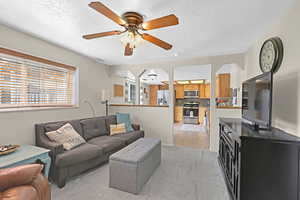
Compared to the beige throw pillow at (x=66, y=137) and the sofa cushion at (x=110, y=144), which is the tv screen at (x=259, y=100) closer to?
the sofa cushion at (x=110, y=144)

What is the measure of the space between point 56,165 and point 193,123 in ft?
21.7

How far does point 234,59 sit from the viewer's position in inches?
133

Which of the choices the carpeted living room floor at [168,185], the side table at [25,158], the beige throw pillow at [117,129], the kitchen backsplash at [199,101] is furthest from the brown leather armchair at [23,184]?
the kitchen backsplash at [199,101]

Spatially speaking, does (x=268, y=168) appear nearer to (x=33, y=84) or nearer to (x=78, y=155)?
(x=78, y=155)

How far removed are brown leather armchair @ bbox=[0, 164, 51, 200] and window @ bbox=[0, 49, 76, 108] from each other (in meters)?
1.54

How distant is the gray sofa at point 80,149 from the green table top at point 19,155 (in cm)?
21

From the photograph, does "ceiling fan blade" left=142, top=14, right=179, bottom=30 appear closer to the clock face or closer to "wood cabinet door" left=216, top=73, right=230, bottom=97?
the clock face

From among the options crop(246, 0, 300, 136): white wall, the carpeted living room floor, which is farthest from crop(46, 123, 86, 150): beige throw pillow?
crop(246, 0, 300, 136): white wall

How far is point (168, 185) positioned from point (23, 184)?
1732mm

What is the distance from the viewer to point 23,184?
1229 mm

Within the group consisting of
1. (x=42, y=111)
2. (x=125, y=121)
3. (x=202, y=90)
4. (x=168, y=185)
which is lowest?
(x=168, y=185)

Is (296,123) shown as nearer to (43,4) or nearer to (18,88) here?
(43,4)

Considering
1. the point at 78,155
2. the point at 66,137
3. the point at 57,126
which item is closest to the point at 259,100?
the point at 78,155

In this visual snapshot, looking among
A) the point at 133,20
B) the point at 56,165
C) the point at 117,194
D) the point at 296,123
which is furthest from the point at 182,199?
the point at 133,20
